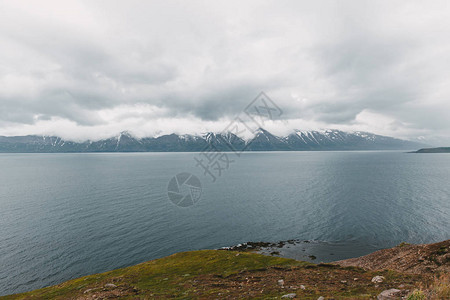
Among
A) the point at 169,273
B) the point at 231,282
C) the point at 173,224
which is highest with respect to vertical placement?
the point at 231,282

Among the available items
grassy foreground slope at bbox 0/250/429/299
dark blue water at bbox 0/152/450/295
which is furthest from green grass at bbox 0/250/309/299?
dark blue water at bbox 0/152/450/295

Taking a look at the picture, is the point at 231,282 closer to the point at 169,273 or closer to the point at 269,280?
the point at 269,280

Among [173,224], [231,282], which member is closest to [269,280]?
[231,282]

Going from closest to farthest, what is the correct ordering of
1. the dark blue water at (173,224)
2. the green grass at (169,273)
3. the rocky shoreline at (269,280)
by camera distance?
1. the rocky shoreline at (269,280)
2. the green grass at (169,273)
3. the dark blue water at (173,224)

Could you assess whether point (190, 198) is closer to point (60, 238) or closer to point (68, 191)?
point (60, 238)

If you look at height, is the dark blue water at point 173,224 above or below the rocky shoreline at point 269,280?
below

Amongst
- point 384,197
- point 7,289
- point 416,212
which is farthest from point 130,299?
point 384,197

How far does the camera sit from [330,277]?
2539 centimetres

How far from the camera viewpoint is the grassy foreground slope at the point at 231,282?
20438 mm

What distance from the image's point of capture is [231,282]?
2675 centimetres

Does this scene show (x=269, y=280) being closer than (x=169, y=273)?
Yes

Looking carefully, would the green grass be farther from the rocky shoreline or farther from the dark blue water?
the dark blue water

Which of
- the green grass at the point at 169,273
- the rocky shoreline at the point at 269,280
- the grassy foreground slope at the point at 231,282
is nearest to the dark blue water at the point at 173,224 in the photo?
the green grass at the point at 169,273

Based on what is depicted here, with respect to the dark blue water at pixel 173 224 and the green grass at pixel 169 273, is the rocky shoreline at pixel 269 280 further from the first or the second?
the dark blue water at pixel 173 224
